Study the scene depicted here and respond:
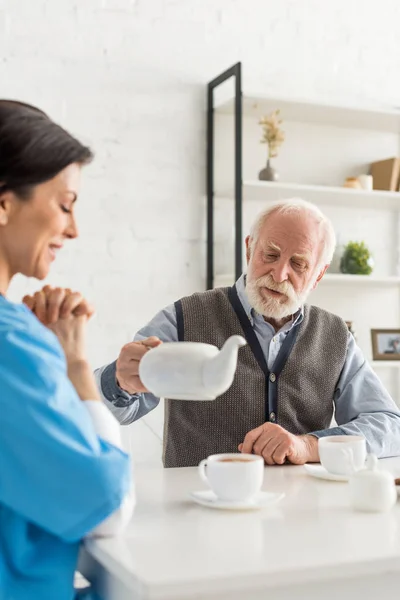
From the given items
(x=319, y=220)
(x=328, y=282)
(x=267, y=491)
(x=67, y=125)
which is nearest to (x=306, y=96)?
(x=328, y=282)

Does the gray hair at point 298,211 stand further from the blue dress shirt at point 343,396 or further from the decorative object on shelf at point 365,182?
the decorative object on shelf at point 365,182

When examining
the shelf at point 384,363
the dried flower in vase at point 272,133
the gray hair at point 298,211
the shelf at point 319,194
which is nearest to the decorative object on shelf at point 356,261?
the shelf at point 319,194

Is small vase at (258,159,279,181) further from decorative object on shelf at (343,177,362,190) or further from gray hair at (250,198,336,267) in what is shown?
gray hair at (250,198,336,267)

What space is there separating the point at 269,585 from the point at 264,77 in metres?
2.76

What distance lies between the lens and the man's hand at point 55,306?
122 centimetres

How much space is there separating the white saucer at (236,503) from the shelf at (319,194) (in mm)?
1925

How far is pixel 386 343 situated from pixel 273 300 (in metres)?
1.54

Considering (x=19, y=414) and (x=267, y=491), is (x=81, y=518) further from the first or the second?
(x=267, y=491)

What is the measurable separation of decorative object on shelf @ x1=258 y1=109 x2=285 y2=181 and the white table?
2.05m

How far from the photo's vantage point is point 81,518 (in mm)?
1012

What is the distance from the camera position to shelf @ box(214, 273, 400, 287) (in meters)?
3.19

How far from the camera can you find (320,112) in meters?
3.34

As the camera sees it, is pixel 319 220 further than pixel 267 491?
Yes

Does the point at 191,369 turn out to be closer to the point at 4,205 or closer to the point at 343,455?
the point at 4,205
